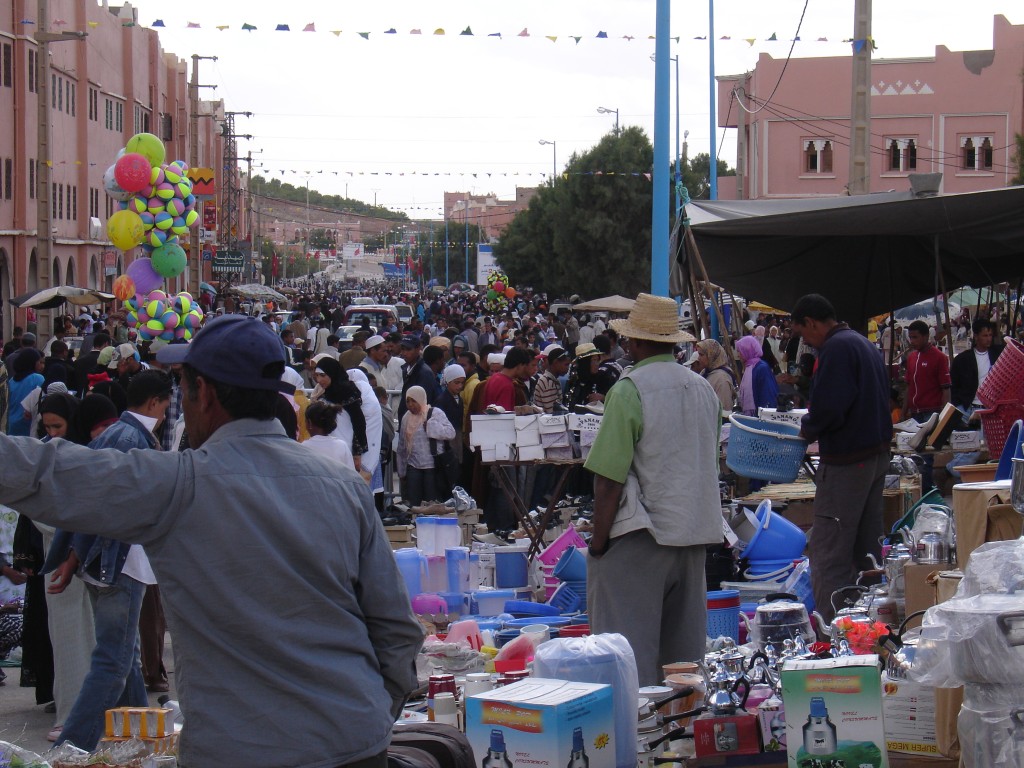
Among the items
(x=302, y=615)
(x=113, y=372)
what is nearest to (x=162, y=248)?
(x=113, y=372)

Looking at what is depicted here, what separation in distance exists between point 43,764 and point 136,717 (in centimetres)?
58

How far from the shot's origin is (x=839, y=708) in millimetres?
4012

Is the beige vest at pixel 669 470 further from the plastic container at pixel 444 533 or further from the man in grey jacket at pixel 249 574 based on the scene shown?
the plastic container at pixel 444 533

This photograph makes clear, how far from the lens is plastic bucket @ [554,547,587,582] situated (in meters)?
7.86

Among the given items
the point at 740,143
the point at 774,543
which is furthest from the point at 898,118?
the point at 774,543

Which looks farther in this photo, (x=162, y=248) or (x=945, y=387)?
(x=162, y=248)

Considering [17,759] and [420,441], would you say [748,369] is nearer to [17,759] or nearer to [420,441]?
[420,441]

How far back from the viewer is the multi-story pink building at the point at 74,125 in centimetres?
3550

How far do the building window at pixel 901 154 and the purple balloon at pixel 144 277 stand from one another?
34062 millimetres

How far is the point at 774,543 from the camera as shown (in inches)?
326

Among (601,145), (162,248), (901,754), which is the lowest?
(901,754)


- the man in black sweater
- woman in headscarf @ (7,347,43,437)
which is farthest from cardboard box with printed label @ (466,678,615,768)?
woman in headscarf @ (7,347,43,437)

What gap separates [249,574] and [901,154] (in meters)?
47.9

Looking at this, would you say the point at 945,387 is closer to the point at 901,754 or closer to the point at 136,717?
the point at 901,754
